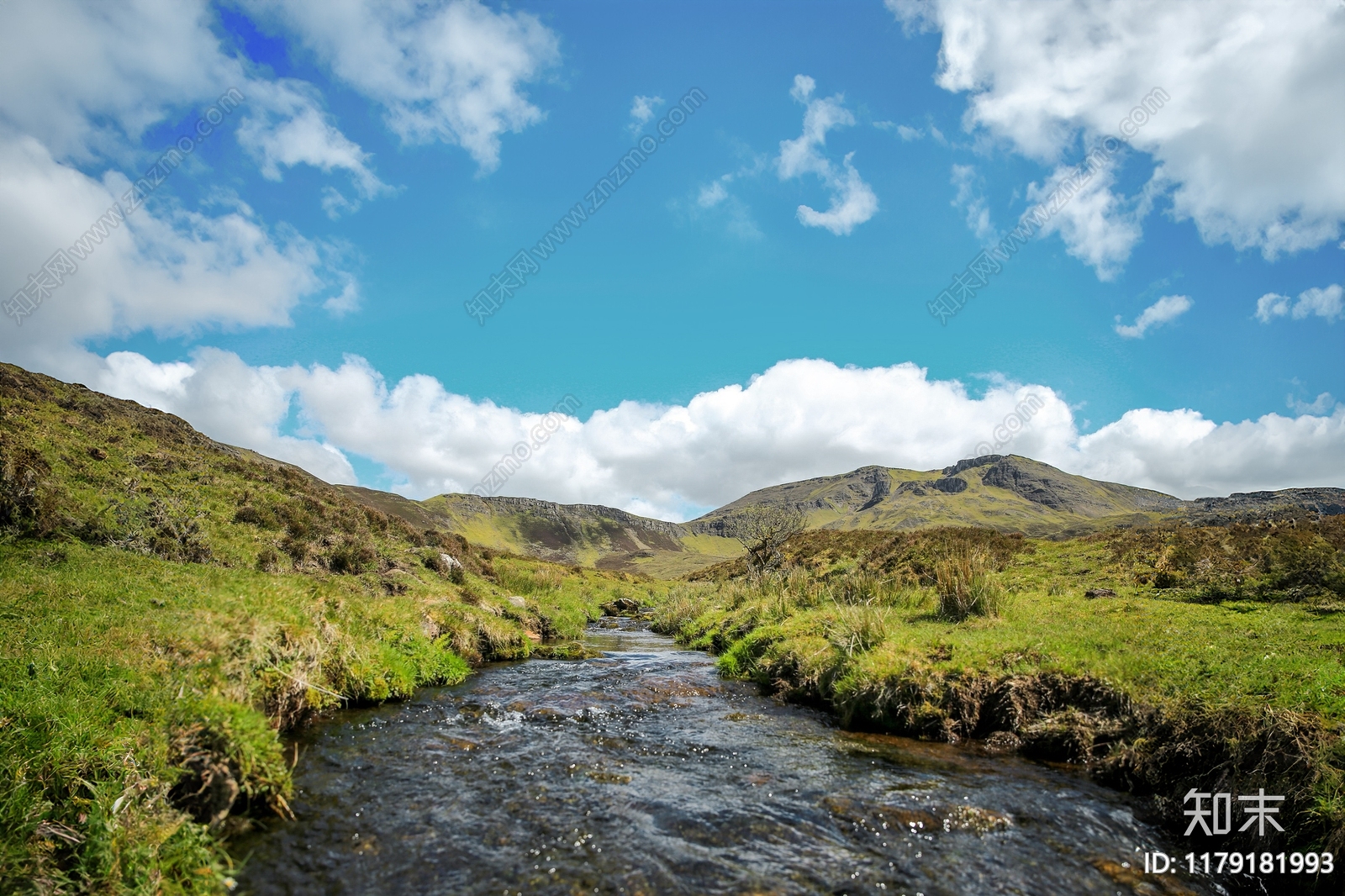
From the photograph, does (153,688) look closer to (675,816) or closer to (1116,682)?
(675,816)

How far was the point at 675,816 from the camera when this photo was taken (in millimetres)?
7488

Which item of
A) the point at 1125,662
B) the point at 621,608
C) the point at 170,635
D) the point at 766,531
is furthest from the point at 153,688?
the point at 621,608

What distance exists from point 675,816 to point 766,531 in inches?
1231

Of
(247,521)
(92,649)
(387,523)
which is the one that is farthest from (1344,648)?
(387,523)

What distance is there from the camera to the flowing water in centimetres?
608

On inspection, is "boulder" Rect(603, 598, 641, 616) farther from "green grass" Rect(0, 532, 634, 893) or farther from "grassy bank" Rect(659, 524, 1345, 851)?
"green grass" Rect(0, 532, 634, 893)

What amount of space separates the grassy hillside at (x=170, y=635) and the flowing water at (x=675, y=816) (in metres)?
0.83

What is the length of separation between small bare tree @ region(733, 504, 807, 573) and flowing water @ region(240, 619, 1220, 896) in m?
26.4

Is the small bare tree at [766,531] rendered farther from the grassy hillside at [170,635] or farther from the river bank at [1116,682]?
the river bank at [1116,682]

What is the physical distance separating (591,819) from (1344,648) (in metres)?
14.1

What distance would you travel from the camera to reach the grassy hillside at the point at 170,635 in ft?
18.1

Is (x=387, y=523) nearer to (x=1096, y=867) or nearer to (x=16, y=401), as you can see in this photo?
(x=16, y=401)

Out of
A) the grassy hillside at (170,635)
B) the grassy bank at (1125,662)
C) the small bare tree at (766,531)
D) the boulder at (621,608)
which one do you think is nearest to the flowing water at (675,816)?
the grassy hillside at (170,635)

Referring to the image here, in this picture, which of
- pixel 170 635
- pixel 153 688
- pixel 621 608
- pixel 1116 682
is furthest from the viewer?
pixel 621 608
